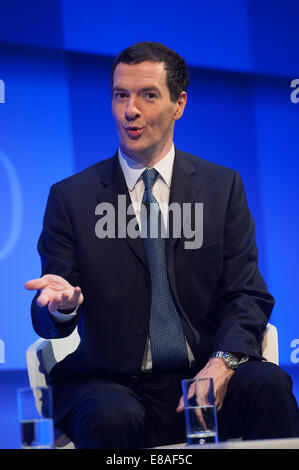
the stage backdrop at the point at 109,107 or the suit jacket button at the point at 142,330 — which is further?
the stage backdrop at the point at 109,107

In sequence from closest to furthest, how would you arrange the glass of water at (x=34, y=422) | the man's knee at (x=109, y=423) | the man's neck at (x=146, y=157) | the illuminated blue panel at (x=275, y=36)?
the glass of water at (x=34, y=422), the man's knee at (x=109, y=423), the man's neck at (x=146, y=157), the illuminated blue panel at (x=275, y=36)

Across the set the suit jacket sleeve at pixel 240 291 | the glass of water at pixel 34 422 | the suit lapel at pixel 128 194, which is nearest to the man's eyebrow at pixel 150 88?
the suit lapel at pixel 128 194

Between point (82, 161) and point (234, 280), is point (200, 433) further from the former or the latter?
point (82, 161)

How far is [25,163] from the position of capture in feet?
10.8

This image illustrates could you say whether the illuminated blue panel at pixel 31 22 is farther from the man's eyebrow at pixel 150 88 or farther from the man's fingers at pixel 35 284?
the man's fingers at pixel 35 284

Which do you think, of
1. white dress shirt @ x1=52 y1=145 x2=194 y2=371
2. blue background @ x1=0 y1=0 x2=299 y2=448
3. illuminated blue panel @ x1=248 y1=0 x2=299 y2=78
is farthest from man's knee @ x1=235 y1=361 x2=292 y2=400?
illuminated blue panel @ x1=248 y1=0 x2=299 y2=78

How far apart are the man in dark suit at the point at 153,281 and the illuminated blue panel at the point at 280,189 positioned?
1.15 meters

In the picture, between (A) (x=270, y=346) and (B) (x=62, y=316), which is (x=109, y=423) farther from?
(A) (x=270, y=346)

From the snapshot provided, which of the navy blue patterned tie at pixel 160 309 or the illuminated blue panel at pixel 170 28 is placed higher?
the illuminated blue panel at pixel 170 28

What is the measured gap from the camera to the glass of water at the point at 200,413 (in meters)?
1.70

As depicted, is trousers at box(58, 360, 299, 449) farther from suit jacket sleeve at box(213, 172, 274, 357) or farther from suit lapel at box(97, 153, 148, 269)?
suit lapel at box(97, 153, 148, 269)

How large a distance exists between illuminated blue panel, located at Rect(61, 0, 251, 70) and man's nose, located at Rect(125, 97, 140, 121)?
1109 millimetres

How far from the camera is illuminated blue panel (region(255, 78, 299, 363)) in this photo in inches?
142

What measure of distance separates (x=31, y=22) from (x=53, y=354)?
1.62 meters
